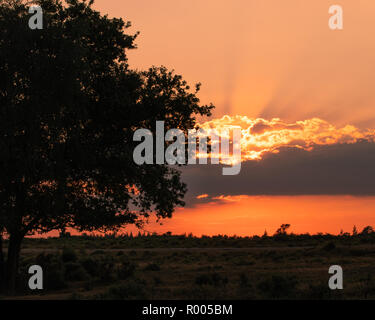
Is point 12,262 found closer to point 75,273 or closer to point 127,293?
point 75,273

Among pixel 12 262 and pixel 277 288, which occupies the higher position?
pixel 12 262

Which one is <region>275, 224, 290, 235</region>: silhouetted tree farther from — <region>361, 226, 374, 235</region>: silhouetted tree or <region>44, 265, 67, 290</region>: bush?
<region>44, 265, 67, 290</region>: bush

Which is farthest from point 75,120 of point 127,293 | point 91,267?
point 91,267

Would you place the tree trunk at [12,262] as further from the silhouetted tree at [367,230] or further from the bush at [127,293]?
the silhouetted tree at [367,230]

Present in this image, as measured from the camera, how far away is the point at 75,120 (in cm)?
2520

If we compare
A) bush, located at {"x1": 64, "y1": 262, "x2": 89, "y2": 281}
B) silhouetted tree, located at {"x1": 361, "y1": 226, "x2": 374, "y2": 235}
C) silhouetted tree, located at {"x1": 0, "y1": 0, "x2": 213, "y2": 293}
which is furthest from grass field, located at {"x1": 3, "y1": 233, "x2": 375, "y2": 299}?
silhouetted tree, located at {"x1": 361, "y1": 226, "x2": 374, "y2": 235}

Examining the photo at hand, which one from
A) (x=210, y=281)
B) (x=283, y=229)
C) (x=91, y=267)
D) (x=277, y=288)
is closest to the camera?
(x=277, y=288)

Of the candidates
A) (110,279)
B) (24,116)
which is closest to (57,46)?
(24,116)

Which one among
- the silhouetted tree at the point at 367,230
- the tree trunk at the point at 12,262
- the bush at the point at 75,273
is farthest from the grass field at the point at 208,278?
the silhouetted tree at the point at 367,230

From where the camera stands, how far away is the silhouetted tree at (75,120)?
24.0 meters

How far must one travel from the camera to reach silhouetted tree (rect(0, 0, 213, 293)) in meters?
24.0

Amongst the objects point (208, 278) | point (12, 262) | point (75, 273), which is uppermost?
point (12, 262)
